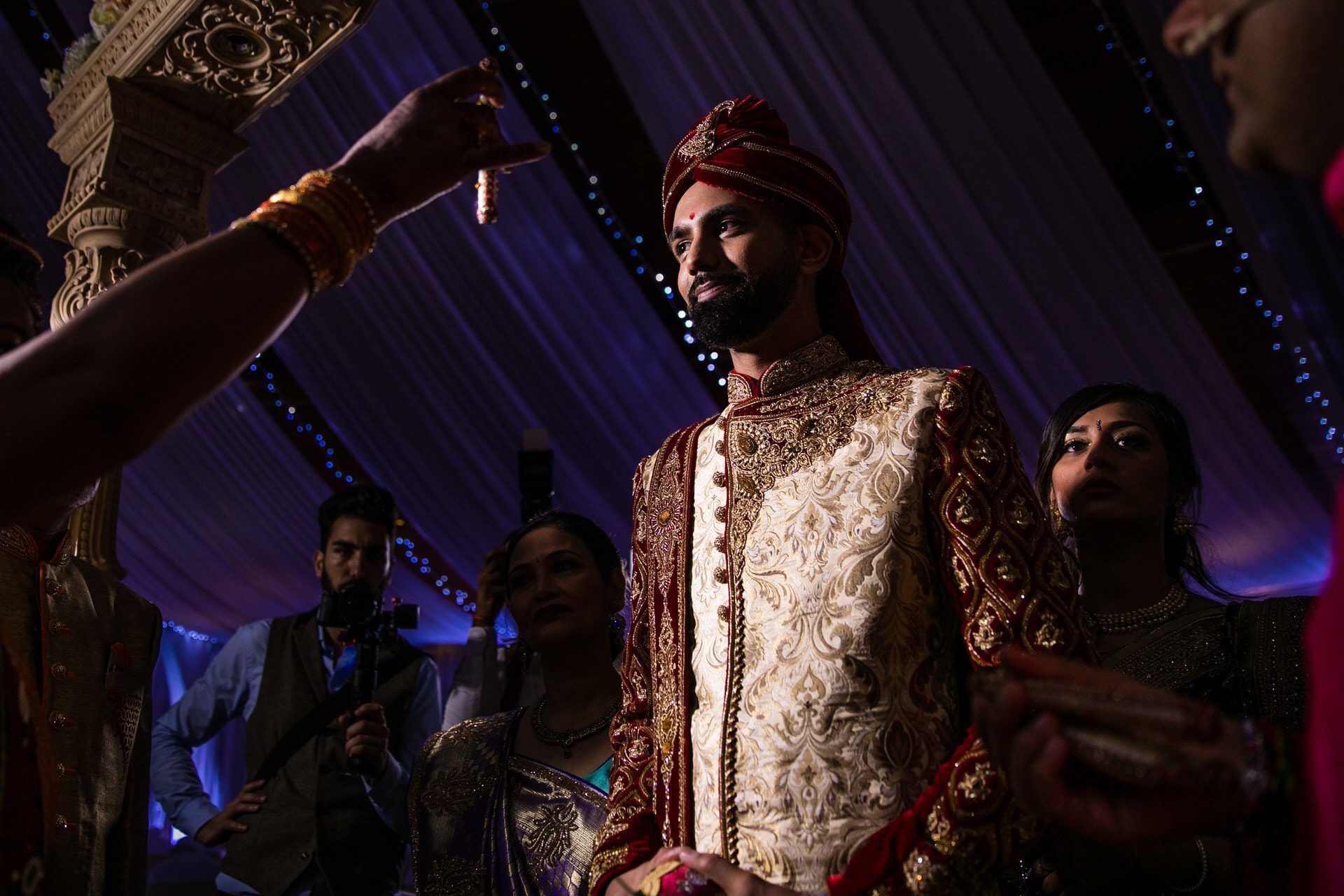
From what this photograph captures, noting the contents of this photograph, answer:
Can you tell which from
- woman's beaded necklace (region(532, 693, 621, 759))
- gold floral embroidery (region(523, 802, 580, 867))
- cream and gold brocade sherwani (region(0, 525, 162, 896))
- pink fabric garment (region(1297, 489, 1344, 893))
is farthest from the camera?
woman's beaded necklace (region(532, 693, 621, 759))

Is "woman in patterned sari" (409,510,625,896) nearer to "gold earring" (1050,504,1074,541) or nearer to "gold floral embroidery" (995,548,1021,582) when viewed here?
"gold earring" (1050,504,1074,541)

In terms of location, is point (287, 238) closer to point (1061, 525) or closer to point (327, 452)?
point (1061, 525)

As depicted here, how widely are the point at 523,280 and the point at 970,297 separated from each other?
1.99m

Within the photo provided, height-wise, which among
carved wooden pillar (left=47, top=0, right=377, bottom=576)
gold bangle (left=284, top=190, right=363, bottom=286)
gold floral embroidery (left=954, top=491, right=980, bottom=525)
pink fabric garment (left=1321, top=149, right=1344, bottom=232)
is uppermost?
carved wooden pillar (left=47, top=0, right=377, bottom=576)

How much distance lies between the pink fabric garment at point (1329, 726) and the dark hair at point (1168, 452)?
1444mm

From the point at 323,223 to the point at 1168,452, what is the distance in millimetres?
1692

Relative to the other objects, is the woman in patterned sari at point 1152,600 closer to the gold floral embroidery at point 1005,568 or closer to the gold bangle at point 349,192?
the gold floral embroidery at point 1005,568

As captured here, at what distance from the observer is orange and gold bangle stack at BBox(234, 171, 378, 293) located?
0.98 m

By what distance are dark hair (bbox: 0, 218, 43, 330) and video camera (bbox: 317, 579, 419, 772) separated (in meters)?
1.12

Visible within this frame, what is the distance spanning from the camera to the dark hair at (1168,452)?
215 cm

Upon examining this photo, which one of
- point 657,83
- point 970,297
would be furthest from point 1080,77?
point 657,83

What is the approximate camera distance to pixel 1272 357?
251 inches

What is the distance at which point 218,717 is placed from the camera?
10.7 feet

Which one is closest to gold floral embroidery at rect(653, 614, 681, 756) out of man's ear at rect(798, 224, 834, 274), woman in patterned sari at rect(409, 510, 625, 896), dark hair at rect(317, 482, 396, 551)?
man's ear at rect(798, 224, 834, 274)
